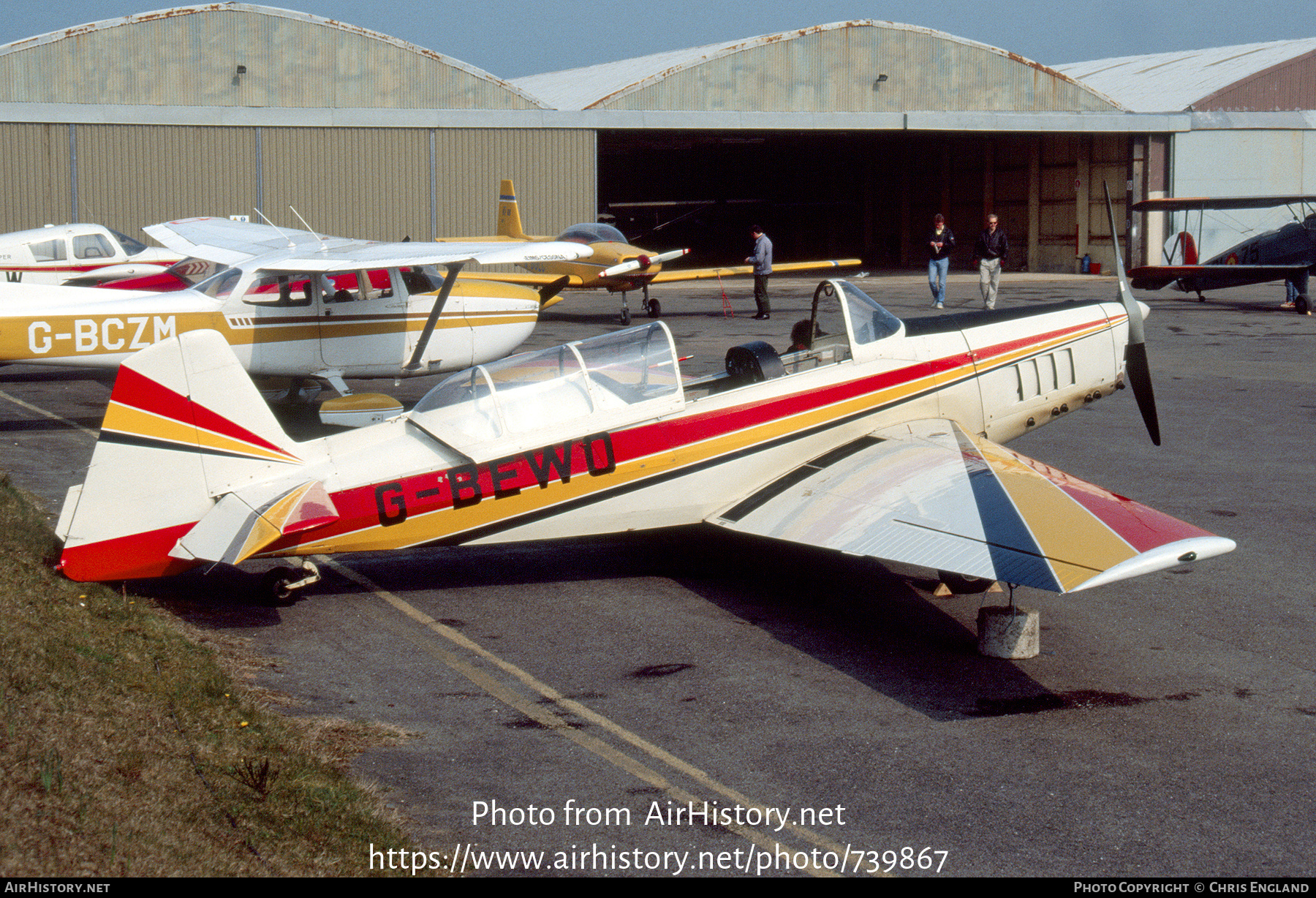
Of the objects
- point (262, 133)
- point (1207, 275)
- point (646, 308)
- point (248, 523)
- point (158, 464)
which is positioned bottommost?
point (248, 523)

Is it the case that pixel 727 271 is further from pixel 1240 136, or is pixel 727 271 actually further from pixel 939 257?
pixel 1240 136

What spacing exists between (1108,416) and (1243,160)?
31.5m

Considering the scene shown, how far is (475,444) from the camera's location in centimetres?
769

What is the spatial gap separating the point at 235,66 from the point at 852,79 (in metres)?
18.3

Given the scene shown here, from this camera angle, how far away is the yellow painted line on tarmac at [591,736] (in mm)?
4941

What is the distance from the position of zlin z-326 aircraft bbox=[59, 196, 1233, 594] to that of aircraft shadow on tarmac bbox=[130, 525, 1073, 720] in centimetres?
54

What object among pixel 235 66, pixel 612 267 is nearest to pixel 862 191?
pixel 235 66

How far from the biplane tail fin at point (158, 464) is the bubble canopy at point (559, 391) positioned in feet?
3.90

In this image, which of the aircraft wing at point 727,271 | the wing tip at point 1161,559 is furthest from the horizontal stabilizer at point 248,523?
the aircraft wing at point 727,271

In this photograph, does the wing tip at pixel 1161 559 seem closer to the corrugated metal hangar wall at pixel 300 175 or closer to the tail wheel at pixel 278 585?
the tail wheel at pixel 278 585

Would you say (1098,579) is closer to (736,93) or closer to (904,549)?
(904,549)

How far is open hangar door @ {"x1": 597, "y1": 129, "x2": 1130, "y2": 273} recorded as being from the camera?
4294cm

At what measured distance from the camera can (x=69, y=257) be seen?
21516mm

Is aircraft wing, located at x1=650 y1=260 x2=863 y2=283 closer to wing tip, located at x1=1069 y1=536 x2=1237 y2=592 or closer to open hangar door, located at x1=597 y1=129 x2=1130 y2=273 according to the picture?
open hangar door, located at x1=597 y1=129 x2=1130 y2=273
